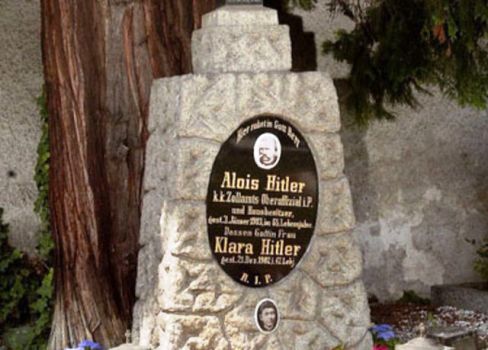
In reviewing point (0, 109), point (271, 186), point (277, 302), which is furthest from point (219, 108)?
point (0, 109)

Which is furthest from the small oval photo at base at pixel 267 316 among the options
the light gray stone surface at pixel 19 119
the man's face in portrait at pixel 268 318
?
the light gray stone surface at pixel 19 119

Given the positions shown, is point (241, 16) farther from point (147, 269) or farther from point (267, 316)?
point (267, 316)

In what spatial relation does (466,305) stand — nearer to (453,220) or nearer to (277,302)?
(453,220)

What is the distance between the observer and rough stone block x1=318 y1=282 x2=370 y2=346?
658 centimetres

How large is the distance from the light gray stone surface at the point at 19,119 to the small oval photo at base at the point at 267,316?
2500mm

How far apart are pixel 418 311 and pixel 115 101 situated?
10.3 ft

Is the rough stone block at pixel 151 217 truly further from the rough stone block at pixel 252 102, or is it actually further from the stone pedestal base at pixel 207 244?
the rough stone block at pixel 252 102

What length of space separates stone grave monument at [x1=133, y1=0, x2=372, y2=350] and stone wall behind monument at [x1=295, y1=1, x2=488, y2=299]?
272 centimetres

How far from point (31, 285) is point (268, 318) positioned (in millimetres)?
2400

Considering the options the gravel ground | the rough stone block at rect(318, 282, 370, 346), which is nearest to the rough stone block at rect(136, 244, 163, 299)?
the rough stone block at rect(318, 282, 370, 346)

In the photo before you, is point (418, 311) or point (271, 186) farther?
point (418, 311)

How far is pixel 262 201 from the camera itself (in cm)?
637

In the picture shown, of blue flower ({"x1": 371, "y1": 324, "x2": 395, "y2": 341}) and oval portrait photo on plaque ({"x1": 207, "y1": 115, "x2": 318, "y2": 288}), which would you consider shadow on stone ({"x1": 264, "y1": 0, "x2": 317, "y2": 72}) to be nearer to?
blue flower ({"x1": 371, "y1": 324, "x2": 395, "y2": 341})

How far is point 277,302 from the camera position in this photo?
6422 millimetres
